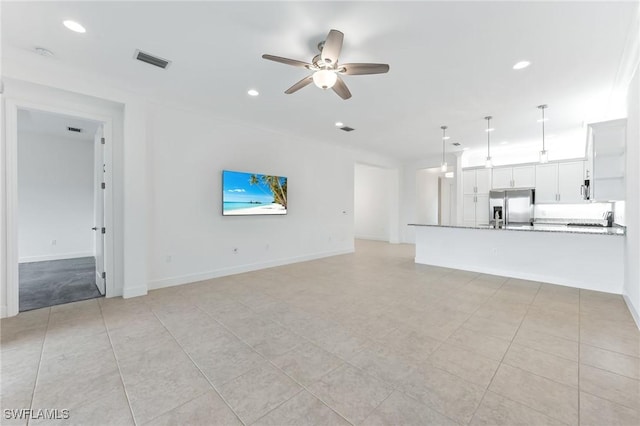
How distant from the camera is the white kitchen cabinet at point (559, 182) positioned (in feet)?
21.1

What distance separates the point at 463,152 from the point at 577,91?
4.08 metres

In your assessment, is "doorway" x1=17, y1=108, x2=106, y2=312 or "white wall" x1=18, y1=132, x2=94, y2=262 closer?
"doorway" x1=17, y1=108, x2=106, y2=312

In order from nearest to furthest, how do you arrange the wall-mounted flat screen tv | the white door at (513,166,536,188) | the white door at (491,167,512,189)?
the wall-mounted flat screen tv < the white door at (513,166,536,188) < the white door at (491,167,512,189)

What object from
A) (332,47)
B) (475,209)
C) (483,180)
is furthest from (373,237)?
(332,47)

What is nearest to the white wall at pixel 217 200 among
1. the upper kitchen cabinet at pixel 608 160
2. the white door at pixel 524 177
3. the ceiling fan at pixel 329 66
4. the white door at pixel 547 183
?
the ceiling fan at pixel 329 66

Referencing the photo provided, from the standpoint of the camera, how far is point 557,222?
687 cm

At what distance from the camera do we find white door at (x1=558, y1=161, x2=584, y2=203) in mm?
6398

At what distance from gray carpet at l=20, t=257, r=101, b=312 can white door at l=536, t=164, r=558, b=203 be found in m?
9.63

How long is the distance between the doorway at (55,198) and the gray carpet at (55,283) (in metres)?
0.02

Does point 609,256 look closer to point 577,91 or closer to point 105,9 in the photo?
point 577,91

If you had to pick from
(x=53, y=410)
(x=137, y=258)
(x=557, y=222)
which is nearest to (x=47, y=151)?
(x=137, y=258)

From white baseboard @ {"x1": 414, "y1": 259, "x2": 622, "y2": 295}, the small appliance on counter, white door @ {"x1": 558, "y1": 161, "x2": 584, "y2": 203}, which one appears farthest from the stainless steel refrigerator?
white baseboard @ {"x1": 414, "y1": 259, "x2": 622, "y2": 295}

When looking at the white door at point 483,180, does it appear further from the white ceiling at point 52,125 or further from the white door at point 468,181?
the white ceiling at point 52,125

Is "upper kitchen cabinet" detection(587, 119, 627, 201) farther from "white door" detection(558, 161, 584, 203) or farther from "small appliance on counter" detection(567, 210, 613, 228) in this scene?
"white door" detection(558, 161, 584, 203)
